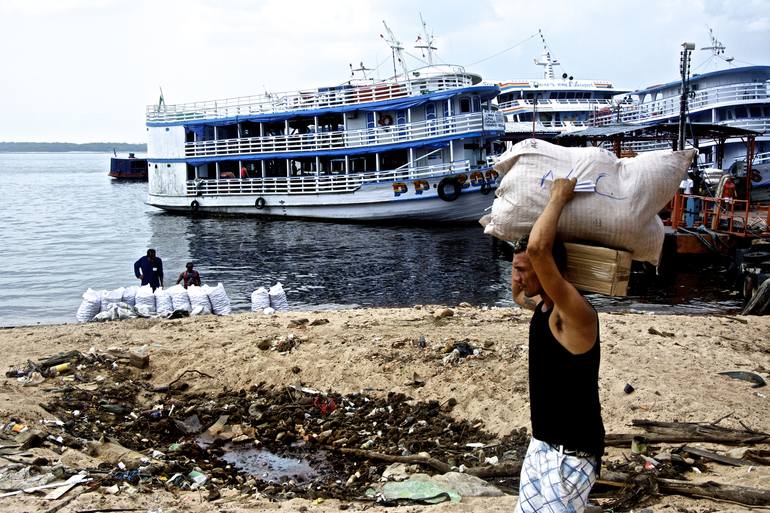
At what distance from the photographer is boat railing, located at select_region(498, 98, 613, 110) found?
4384cm

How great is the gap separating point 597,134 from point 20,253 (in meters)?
18.9

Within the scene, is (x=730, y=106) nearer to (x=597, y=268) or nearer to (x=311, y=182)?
(x=311, y=182)

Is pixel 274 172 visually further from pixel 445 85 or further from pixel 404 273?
pixel 404 273

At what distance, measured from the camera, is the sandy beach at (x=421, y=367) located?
4.76 m

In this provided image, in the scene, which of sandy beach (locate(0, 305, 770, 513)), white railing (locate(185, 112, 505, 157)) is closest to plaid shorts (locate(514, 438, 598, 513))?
sandy beach (locate(0, 305, 770, 513))

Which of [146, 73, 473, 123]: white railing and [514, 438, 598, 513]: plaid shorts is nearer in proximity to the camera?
[514, 438, 598, 513]: plaid shorts

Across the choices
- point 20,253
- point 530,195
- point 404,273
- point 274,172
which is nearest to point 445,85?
point 274,172

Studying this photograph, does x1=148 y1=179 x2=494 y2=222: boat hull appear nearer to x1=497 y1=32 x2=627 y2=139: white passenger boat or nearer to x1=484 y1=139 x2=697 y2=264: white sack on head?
x1=497 y1=32 x2=627 y2=139: white passenger boat

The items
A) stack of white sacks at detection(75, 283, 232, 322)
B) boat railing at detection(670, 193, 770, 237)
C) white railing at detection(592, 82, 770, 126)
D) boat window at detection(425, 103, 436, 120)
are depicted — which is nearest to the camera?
stack of white sacks at detection(75, 283, 232, 322)

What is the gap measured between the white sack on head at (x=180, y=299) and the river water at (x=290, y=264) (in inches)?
121

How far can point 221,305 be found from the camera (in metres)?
12.4

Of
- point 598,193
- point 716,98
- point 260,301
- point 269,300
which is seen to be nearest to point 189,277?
point 260,301

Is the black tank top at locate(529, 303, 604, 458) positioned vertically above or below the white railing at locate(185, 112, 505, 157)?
below

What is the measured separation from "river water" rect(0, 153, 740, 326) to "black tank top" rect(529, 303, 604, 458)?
1166 centimetres
